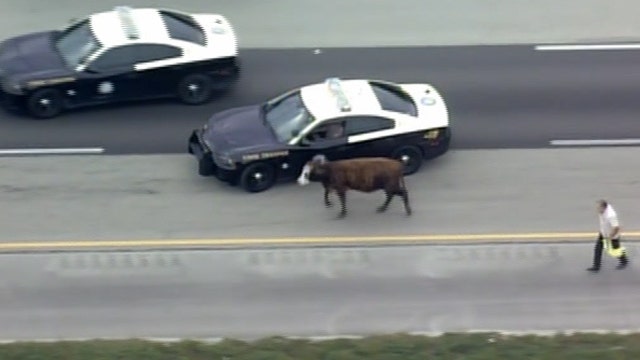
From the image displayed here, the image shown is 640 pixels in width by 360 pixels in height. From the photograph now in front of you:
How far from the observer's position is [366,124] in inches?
847

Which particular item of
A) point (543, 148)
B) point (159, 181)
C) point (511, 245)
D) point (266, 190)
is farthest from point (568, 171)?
point (159, 181)

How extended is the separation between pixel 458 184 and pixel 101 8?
29.5ft

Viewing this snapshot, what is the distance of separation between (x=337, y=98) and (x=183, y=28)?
356 centimetres

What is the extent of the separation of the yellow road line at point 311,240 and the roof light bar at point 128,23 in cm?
462

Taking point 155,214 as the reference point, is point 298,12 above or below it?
A: above

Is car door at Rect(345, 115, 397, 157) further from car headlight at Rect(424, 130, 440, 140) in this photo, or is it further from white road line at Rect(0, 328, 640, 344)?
white road line at Rect(0, 328, 640, 344)

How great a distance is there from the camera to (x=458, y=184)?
21.6 metres

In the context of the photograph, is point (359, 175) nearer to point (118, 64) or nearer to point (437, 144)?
point (437, 144)

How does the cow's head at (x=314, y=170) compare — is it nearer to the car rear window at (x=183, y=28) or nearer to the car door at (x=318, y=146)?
the car door at (x=318, y=146)

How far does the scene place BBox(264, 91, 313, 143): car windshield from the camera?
2136cm

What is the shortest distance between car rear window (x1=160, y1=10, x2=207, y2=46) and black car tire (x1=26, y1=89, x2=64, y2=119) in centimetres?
220

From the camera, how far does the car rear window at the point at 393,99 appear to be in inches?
862

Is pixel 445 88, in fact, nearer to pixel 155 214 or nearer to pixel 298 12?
pixel 298 12

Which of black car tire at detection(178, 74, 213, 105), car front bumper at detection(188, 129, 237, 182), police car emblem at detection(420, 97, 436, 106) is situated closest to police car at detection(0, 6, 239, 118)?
black car tire at detection(178, 74, 213, 105)
